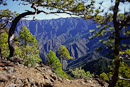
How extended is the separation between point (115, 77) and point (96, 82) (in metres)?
9.05

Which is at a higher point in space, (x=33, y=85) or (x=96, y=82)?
(x=33, y=85)

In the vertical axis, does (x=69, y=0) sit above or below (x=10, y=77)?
above

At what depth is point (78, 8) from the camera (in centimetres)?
945

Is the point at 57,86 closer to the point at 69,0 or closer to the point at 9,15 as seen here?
the point at 69,0

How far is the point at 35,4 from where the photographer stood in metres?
10.3

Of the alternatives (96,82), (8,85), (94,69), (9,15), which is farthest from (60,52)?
(94,69)

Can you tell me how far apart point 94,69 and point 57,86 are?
485 feet

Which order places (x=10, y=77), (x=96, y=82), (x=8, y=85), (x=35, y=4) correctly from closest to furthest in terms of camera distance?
(x=8, y=85), (x=10, y=77), (x=35, y=4), (x=96, y=82)

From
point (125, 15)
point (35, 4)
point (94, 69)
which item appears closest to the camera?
point (125, 15)

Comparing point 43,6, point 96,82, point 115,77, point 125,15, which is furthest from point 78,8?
point 96,82

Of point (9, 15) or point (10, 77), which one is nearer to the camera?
point (10, 77)

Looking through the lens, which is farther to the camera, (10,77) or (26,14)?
(26,14)

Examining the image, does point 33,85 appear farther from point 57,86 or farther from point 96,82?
point 96,82

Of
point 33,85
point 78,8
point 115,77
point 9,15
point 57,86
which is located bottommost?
point 57,86
